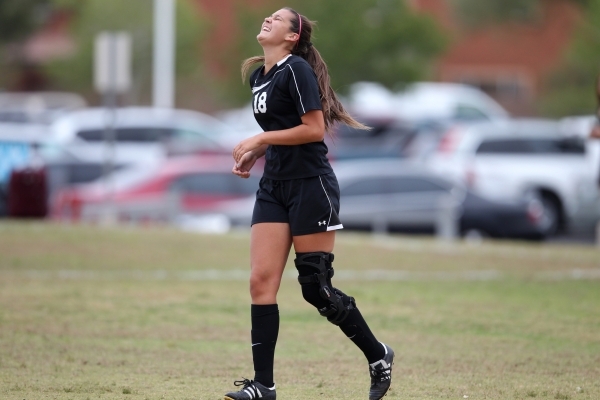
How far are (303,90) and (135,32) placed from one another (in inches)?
1652

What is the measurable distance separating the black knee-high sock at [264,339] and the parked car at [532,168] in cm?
1787

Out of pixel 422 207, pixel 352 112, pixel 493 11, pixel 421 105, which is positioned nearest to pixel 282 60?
pixel 422 207

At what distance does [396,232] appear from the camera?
2008cm

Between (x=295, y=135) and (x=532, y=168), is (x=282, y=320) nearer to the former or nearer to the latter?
(x=295, y=135)

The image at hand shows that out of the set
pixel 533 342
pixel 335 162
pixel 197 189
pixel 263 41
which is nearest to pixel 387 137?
pixel 335 162

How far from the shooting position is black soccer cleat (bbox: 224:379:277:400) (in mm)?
5934

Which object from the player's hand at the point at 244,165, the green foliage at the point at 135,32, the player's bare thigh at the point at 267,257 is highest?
the green foliage at the point at 135,32

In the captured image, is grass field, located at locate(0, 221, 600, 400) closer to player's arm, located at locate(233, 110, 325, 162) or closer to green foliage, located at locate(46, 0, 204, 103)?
player's arm, located at locate(233, 110, 325, 162)

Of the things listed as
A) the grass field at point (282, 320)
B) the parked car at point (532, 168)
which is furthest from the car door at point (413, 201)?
the grass field at point (282, 320)

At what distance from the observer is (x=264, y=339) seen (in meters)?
6.15

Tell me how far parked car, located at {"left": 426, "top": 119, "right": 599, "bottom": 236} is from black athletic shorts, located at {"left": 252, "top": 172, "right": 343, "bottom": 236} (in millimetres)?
17805

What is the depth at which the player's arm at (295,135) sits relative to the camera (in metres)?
5.99

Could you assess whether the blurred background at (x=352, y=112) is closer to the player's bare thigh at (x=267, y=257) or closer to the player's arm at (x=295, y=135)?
the player's arm at (x=295, y=135)

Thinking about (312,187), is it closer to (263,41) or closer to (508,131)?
(263,41)
